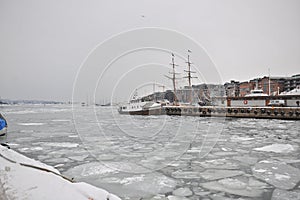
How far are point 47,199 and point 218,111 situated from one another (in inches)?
802

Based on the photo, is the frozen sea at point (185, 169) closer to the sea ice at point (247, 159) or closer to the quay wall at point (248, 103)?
the sea ice at point (247, 159)

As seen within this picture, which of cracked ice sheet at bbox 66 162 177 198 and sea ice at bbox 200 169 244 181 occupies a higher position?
cracked ice sheet at bbox 66 162 177 198

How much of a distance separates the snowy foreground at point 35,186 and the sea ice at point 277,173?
2.63m

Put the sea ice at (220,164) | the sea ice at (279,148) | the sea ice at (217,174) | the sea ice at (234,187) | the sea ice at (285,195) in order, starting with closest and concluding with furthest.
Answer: the sea ice at (285,195) → the sea ice at (234,187) → the sea ice at (217,174) → the sea ice at (220,164) → the sea ice at (279,148)

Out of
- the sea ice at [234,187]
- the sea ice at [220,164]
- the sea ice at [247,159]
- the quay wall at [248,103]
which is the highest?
the quay wall at [248,103]

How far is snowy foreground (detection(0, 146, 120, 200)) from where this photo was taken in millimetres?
1725

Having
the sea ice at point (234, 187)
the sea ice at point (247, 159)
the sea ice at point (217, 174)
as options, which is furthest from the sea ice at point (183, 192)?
the sea ice at point (247, 159)

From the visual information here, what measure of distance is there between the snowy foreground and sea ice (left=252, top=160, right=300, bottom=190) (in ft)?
8.62

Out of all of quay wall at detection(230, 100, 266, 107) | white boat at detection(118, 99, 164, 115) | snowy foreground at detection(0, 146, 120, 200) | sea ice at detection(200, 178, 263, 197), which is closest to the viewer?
snowy foreground at detection(0, 146, 120, 200)

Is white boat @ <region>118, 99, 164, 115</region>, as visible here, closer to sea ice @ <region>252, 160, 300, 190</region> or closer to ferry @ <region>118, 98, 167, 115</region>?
ferry @ <region>118, 98, 167, 115</region>

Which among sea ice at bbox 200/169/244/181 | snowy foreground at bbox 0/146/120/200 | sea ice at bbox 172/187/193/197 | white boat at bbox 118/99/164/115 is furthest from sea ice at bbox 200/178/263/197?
white boat at bbox 118/99/164/115

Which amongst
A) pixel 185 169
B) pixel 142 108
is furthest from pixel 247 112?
pixel 185 169

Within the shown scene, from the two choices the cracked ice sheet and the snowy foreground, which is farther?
the cracked ice sheet

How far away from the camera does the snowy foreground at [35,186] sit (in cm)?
172
